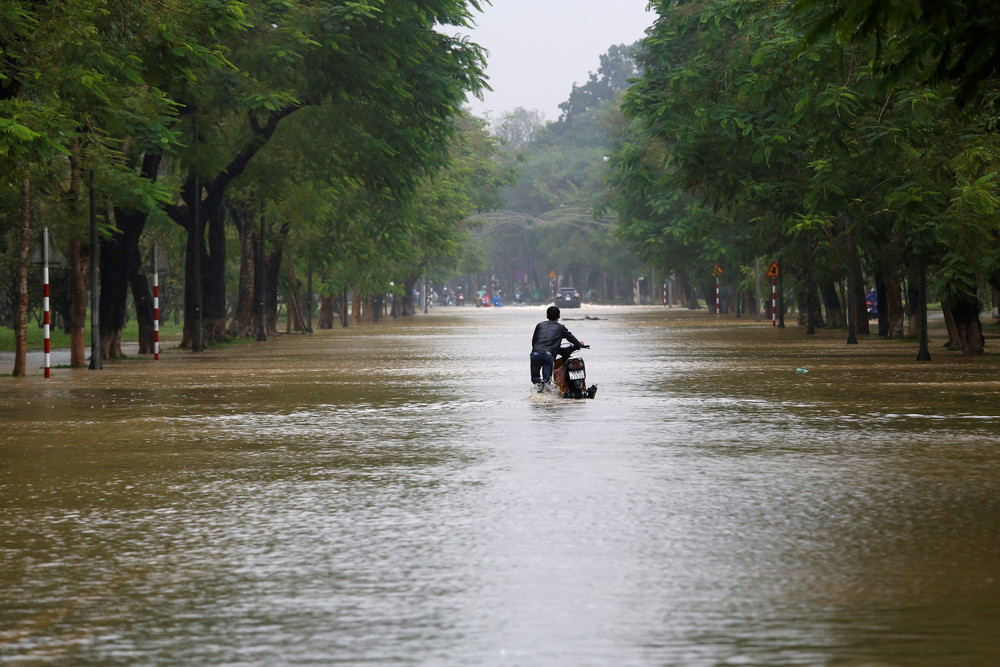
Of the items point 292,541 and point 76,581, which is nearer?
point 76,581

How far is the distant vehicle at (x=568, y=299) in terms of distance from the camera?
5266 inches

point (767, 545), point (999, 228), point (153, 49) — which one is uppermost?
point (153, 49)

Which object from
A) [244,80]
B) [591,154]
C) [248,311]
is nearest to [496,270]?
[591,154]

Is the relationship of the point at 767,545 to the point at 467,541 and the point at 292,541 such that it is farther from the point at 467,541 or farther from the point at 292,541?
the point at 292,541

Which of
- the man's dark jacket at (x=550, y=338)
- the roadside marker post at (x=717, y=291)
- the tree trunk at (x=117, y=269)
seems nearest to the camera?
the man's dark jacket at (x=550, y=338)

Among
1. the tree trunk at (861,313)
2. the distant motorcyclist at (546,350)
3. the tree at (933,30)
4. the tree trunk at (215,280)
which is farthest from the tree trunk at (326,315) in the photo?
the tree at (933,30)

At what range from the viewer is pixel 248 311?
51.5 m

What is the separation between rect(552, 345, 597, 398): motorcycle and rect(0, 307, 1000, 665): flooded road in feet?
1.50

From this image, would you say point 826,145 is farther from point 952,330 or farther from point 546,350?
point 546,350

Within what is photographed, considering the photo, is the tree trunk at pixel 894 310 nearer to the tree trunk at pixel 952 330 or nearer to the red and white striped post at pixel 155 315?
the tree trunk at pixel 952 330

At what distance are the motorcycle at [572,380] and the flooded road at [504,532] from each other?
456 millimetres

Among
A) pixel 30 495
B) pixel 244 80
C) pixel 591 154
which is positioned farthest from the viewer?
pixel 591 154

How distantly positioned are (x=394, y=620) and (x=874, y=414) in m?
12.3

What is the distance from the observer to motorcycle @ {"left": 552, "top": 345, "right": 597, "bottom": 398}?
20938 millimetres
